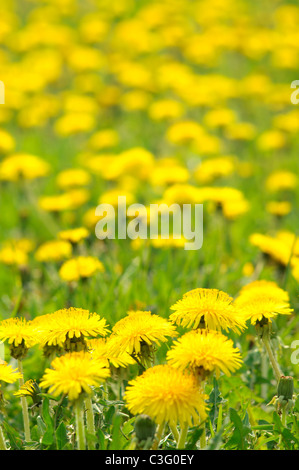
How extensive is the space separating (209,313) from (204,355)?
0.17 m

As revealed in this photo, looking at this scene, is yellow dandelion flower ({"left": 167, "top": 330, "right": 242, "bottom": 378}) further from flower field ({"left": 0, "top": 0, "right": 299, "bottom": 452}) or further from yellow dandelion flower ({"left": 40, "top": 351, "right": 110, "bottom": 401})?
yellow dandelion flower ({"left": 40, "top": 351, "right": 110, "bottom": 401})

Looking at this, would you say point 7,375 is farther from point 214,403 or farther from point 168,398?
point 214,403

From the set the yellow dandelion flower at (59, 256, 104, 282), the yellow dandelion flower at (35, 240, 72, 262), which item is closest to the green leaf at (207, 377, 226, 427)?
the yellow dandelion flower at (59, 256, 104, 282)

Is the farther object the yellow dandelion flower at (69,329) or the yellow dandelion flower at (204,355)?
the yellow dandelion flower at (69,329)

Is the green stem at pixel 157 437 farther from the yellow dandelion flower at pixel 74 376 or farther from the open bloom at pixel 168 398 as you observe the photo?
the yellow dandelion flower at pixel 74 376

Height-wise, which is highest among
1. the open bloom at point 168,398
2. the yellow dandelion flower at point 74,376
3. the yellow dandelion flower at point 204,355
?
the yellow dandelion flower at point 204,355

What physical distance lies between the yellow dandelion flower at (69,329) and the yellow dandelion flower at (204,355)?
20 centimetres

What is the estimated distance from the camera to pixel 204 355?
3.90 ft

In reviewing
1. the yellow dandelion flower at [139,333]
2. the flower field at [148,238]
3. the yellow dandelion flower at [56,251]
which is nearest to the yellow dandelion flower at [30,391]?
the flower field at [148,238]

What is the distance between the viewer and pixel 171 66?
538 cm

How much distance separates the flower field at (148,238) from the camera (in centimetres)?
131

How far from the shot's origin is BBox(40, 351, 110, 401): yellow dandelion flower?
114 cm
